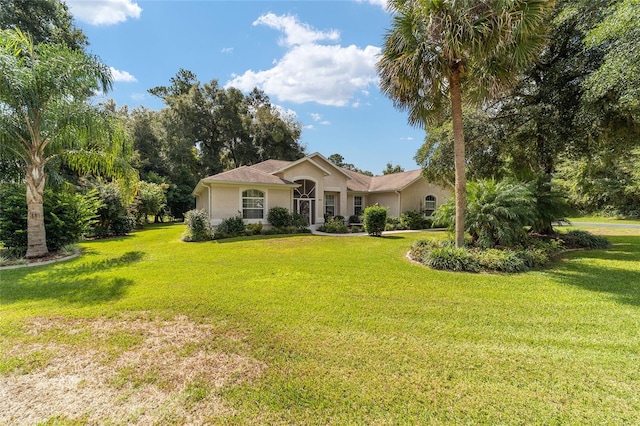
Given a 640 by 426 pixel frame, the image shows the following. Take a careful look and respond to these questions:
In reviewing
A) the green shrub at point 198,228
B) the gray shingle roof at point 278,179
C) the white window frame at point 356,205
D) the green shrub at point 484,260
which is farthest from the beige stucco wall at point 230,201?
the green shrub at point 484,260

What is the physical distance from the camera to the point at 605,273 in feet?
25.8

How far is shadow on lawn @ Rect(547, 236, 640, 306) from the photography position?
21.1 feet

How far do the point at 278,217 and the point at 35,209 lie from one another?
1087 centimetres

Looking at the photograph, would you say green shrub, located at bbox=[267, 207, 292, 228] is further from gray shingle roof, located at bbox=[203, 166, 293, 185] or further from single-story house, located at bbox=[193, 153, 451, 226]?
gray shingle roof, located at bbox=[203, 166, 293, 185]

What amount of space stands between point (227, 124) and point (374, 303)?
35.1 m

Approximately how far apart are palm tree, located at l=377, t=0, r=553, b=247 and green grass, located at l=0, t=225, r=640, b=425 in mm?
4048

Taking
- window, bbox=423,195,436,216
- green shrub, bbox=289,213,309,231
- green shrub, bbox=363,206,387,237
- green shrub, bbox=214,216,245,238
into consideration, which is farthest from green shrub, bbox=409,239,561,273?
window, bbox=423,195,436,216

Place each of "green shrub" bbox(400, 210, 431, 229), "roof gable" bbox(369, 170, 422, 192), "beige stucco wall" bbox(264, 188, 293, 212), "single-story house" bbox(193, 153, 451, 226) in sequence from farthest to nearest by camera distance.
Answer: "roof gable" bbox(369, 170, 422, 192)
"green shrub" bbox(400, 210, 431, 229)
"beige stucco wall" bbox(264, 188, 293, 212)
"single-story house" bbox(193, 153, 451, 226)

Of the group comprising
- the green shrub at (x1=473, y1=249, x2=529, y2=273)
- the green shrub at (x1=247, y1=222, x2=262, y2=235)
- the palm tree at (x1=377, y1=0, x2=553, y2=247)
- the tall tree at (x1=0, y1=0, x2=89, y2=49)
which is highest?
the tall tree at (x1=0, y1=0, x2=89, y2=49)

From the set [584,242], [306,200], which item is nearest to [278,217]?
[306,200]

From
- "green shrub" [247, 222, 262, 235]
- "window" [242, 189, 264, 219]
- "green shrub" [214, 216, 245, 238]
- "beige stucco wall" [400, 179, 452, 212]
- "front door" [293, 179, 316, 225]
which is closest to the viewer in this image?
"green shrub" [214, 216, 245, 238]

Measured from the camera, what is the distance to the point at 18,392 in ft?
10.1

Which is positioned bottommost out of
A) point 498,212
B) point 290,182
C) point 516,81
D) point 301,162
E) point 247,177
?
point 498,212

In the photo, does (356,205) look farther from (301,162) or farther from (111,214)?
(111,214)
